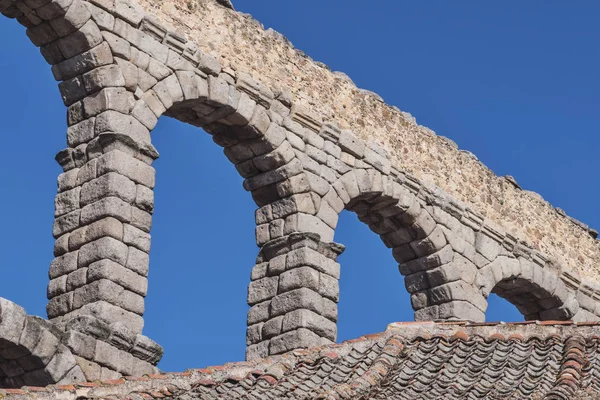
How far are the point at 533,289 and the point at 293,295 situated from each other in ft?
18.3

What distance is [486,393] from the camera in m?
8.82

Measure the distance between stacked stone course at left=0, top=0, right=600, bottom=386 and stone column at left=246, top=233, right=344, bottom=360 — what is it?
2cm

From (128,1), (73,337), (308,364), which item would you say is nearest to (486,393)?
(308,364)

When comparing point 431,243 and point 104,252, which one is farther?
point 431,243

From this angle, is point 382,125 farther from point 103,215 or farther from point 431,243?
point 103,215

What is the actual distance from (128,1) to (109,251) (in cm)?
301

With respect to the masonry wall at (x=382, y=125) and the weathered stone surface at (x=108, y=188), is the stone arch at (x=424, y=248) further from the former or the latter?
the weathered stone surface at (x=108, y=188)

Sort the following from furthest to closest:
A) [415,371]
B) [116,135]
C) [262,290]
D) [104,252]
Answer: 1. [262,290]
2. [116,135]
3. [104,252]
4. [415,371]

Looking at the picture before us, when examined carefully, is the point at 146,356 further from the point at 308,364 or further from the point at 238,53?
the point at 238,53

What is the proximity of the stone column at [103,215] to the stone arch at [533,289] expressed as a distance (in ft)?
22.2

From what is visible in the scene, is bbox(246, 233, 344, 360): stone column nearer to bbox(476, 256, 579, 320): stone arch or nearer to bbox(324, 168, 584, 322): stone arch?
bbox(324, 168, 584, 322): stone arch

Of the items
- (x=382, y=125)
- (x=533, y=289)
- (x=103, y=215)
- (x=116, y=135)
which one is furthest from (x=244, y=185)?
(x=533, y=289)

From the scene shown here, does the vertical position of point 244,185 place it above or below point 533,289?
below

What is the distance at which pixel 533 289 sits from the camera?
19.5 m
